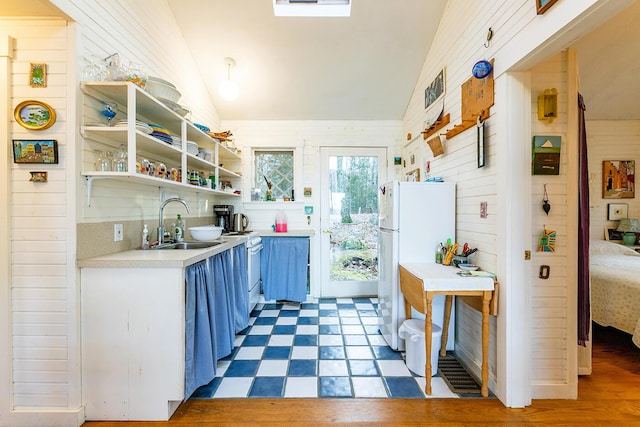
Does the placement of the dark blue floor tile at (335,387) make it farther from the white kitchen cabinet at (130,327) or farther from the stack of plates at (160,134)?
the stack of plates at (160,134)

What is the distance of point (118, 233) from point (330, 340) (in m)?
1.92

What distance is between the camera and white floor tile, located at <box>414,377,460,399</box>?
5.97 ft

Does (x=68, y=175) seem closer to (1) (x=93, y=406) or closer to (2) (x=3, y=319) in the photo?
(2) (x=3, y=319)

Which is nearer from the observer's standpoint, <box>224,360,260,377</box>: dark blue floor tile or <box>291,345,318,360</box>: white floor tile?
<box>224,360,260,377</box>: dark blue floor tile

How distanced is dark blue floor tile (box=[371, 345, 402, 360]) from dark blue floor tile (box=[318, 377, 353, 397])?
444mm

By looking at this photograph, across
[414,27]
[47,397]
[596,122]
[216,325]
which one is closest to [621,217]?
[596,122]

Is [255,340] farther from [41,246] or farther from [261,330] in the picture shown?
[41,246]

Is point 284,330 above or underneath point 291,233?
underneath

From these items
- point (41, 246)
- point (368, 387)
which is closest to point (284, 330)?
point (368, 387)

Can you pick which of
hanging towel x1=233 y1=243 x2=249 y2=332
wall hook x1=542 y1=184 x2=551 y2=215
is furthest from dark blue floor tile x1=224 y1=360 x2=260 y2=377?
wall hook x1=542 y1=184 x2=551 y2=215

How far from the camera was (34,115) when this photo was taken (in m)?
1.54

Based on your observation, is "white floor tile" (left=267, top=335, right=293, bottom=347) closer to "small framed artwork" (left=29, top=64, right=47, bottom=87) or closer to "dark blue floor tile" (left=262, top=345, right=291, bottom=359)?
"dark blue floor tile" (left=262, top=345, right=291, bottom=359)

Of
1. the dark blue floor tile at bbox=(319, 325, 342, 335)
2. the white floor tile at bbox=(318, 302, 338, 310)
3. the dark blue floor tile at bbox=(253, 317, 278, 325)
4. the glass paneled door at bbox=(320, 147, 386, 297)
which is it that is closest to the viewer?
the dark blue floor tile at bbox=(319, 325, 342, 335)

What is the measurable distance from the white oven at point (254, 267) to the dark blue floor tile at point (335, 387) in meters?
1.36
